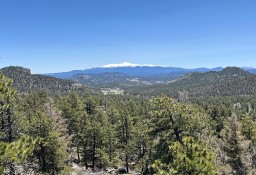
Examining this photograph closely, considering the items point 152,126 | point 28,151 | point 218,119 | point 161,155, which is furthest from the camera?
point 218,119

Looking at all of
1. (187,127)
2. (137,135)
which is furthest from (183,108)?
(137,135)

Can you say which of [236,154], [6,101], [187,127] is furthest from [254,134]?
[6,101]

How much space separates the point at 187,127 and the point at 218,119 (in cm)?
5591

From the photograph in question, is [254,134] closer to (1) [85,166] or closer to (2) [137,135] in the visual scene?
(2) [137,135]

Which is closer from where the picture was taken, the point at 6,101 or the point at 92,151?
the point at 6,101

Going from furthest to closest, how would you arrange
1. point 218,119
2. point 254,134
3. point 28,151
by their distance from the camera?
point 218,119, point 254,134, point 28,151

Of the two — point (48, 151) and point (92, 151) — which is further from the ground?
point (48, 151)

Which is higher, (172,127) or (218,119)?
(172,127)

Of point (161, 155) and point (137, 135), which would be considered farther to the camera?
point (137, 135)

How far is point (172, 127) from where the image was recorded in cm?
2944

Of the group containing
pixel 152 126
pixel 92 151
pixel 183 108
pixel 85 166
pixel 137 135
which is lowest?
pixel 85 166

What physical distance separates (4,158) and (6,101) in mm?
14523

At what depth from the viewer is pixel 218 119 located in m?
81.4

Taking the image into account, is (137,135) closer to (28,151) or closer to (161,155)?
(161,155)
